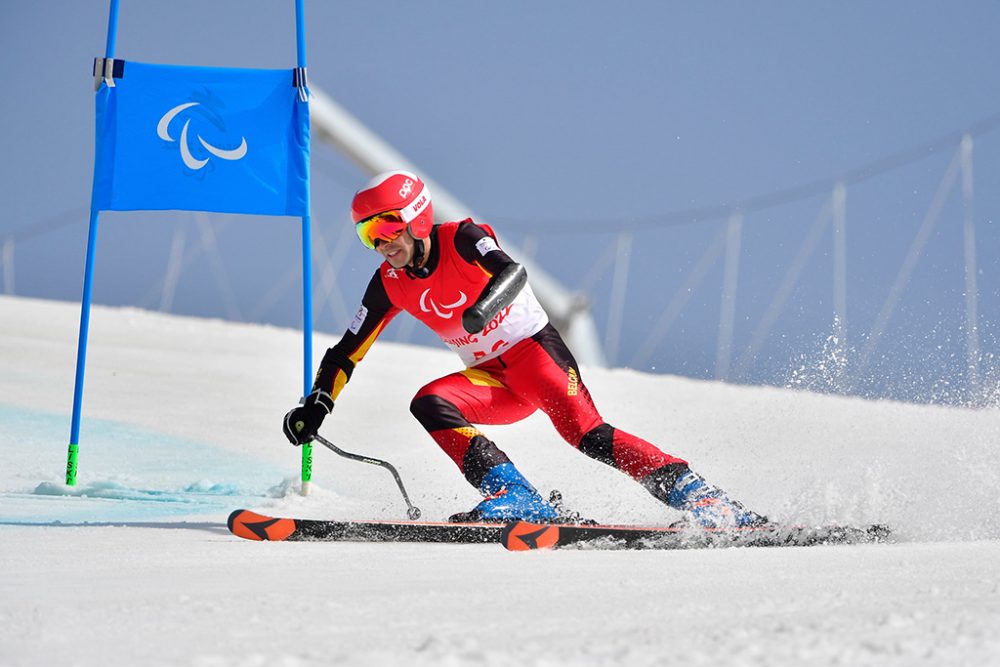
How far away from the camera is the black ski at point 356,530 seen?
3.45m

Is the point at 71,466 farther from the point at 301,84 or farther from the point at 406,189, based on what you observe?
the point at 406,189

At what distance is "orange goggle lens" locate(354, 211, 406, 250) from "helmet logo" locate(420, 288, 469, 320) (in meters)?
0.25

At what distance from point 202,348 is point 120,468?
19.6ft

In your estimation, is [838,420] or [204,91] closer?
[204,91]

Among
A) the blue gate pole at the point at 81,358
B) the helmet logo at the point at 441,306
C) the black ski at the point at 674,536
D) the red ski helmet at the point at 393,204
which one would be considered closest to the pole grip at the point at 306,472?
the blue gate pole at the point at 81,358

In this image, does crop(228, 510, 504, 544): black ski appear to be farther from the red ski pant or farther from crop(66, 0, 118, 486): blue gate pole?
crop(66, 0, 118, 486): blue gate pole

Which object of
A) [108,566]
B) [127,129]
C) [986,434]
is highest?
[127,129]

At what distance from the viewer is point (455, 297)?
3.99m

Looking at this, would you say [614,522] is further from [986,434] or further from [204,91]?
[204,91]

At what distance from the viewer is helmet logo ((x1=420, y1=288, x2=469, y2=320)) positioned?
13.1 feet

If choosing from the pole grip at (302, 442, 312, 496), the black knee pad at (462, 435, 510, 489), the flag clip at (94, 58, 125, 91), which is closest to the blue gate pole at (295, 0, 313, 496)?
the pole grip at (302, 442, 312, 496)

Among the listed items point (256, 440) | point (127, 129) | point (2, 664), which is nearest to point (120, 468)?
point (256, 440)

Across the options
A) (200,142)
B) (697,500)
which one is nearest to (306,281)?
(200,142)

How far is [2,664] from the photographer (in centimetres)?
148
